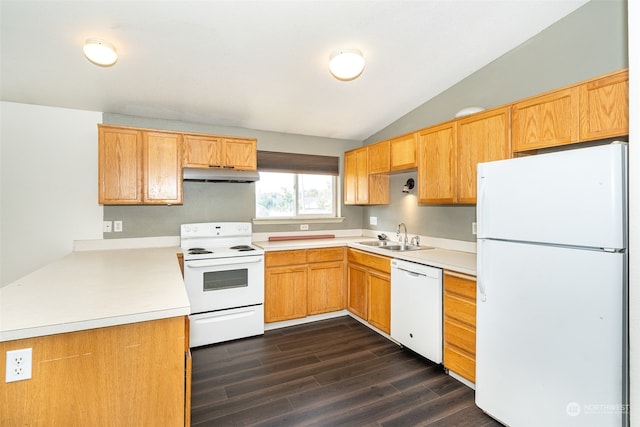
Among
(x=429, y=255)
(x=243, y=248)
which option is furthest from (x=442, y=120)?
(x=243, y=248)

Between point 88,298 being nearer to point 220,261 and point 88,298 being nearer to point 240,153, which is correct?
point 220,261

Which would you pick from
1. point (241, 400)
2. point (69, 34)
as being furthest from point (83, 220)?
point (241, 400)

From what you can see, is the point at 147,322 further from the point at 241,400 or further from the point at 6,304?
the point at 241,400

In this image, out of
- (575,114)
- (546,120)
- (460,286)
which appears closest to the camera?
(575,114)

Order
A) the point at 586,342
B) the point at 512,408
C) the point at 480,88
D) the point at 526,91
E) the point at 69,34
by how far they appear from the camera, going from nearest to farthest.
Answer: the point at 586,342 < the point at 512,408 < the point at 69,34 < the point at 526,91 < the point at 480,88

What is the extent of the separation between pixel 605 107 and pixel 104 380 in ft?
9.63

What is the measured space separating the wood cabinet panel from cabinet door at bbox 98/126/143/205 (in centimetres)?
211

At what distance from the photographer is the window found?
3.94m

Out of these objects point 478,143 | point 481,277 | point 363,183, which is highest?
point 478,143

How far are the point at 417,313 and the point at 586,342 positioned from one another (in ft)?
4.21

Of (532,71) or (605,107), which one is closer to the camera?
(605,107)

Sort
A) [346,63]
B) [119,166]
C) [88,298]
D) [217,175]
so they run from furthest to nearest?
[217,175]
[119,166]
[346,63]
[88,298]

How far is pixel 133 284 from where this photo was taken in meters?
1.69

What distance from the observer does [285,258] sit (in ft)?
11.1
